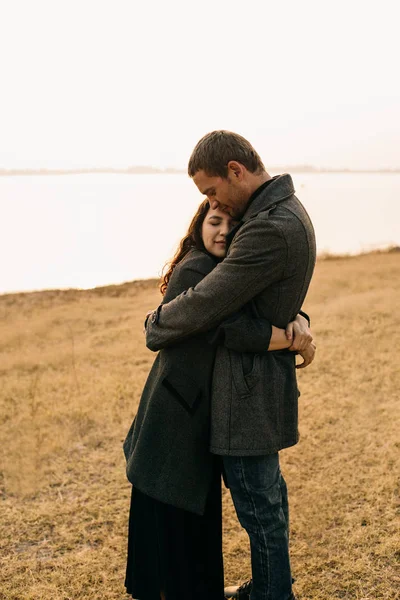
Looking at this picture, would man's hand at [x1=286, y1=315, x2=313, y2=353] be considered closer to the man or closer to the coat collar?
the man

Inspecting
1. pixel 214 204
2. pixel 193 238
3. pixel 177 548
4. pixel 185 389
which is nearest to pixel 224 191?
pixel 214 204

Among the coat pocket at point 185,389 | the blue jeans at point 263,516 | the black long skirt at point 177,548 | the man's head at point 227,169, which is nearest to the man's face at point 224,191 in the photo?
the man's head at point 227,169

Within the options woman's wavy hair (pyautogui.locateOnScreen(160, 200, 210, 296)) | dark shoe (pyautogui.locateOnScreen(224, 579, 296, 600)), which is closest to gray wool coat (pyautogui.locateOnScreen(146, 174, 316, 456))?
woman's wavy hair (pyautogui.locateOnScreen(160, 200, 210, 296))

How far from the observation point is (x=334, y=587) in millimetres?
3139

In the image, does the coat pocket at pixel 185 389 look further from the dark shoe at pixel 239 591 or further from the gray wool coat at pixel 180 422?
the dark shoe at pixel 239 591

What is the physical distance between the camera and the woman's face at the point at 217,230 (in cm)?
237

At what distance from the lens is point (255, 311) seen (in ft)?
7.52

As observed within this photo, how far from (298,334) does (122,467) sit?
2687 mm

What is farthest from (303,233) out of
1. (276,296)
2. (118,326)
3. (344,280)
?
(344,280)

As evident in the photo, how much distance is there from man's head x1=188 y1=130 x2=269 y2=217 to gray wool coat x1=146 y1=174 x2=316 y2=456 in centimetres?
7

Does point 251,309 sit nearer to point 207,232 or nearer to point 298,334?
point 298,334

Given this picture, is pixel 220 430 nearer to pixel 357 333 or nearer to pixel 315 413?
pixel 315 413

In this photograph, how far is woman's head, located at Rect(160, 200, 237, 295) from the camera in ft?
7.79

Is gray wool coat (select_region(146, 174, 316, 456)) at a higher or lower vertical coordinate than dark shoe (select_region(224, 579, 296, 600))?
higher
